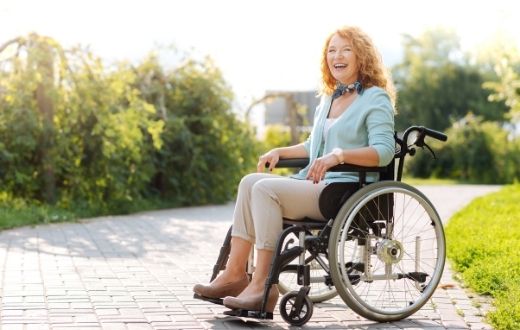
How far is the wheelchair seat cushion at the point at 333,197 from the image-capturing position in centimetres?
388

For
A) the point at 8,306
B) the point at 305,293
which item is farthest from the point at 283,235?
the point at 8,306

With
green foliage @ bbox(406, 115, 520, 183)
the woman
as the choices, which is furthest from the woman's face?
green foliage @ bbox(406, 115, 520, 183)

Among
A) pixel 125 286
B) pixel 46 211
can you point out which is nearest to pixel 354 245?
pixel 125 286

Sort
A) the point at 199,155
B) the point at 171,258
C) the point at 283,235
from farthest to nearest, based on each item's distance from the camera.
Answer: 1. the point at 199,155
2. the point at 171,258
3. the point at 283,235

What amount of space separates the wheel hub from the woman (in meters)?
0.29

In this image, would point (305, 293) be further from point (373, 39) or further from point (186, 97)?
point (186, 97)

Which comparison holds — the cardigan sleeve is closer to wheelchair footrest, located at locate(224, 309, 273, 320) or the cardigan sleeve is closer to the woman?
the woman

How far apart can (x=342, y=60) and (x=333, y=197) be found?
0.66 metres

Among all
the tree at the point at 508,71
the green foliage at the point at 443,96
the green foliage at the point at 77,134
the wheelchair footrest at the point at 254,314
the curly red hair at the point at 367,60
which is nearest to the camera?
the wheelchair footrest at the point at 254,314

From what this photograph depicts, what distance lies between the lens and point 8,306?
4203 mm

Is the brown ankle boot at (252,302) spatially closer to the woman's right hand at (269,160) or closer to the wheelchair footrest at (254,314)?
the wheelchair footrest at (254,314)

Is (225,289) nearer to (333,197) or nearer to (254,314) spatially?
(254,314)

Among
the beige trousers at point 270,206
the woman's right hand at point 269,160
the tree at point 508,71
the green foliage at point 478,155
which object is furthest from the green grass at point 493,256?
the green foliage at point 478,155

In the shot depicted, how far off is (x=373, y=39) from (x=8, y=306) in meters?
2.06
